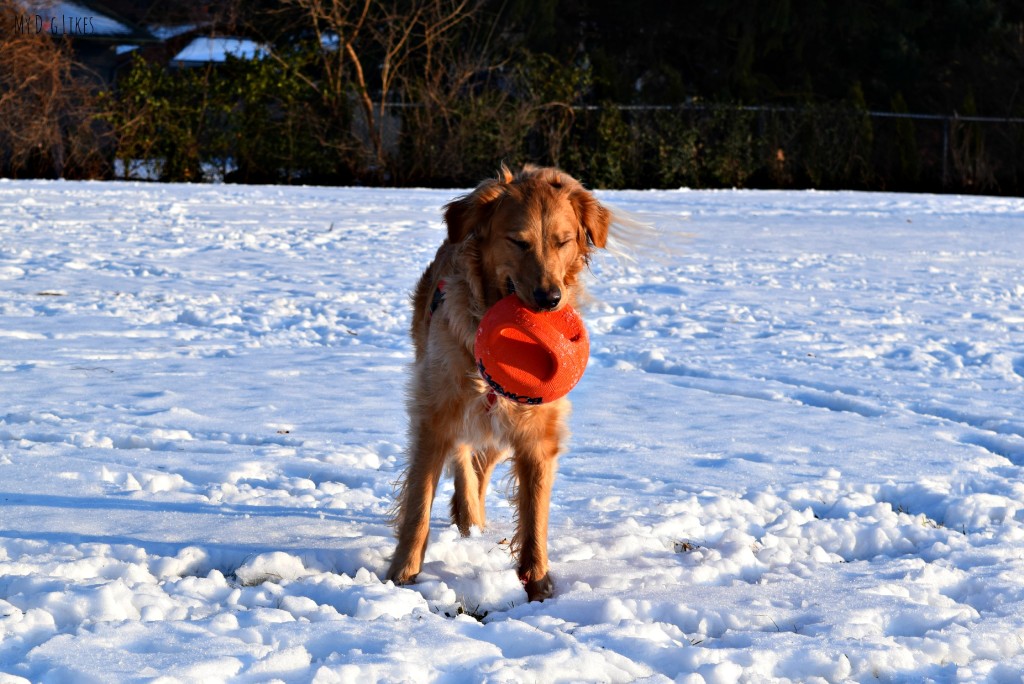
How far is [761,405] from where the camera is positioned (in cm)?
605

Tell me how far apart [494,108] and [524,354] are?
60.1 feet

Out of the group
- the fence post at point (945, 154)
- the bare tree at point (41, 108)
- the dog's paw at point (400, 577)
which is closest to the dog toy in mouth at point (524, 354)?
the dog's paw at point (400, 577)

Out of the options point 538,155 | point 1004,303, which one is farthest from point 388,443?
point 538,155

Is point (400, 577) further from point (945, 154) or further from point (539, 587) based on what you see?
point (945, 154)

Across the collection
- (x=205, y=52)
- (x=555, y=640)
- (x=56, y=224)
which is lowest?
(x=555, y=640)

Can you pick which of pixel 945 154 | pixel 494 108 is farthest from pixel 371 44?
pixel 945 154

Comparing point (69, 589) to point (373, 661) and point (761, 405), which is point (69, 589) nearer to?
point (373, 661)

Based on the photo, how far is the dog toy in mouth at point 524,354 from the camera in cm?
347

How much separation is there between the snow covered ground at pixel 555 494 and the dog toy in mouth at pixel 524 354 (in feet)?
1.68

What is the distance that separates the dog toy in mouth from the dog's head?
63 mm

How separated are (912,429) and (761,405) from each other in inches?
31.3

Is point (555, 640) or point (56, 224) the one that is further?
point (56, 224)

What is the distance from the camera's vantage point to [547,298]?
11.4ft

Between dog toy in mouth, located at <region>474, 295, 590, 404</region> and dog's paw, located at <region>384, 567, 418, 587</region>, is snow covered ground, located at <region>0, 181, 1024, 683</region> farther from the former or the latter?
dog toy in mouth, located at <region>474, 295, 590, 404</region>
